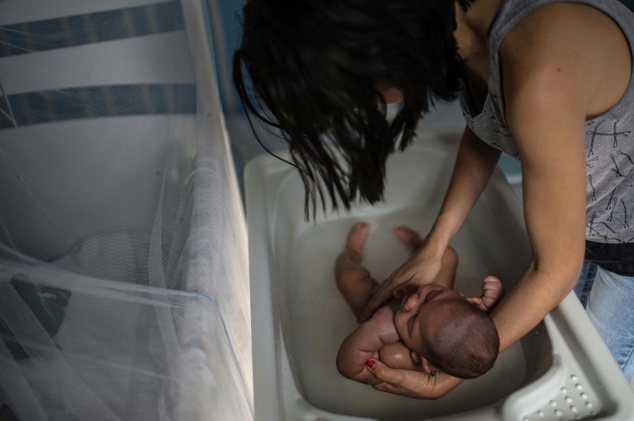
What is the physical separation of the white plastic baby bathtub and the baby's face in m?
0.13

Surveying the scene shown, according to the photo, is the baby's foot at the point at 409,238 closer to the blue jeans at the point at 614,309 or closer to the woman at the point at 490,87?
the blue jeans at the point at 614,309

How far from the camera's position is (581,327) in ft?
2.88

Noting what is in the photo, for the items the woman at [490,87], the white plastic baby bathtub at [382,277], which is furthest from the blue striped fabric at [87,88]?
the white plastic baby bathtub at [382,277]

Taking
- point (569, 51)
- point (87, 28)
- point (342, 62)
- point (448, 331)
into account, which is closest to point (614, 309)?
point (448, 331)

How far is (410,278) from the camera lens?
42.9 inches

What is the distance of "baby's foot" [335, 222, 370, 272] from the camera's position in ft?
4.30

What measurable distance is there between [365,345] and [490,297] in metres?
0.25

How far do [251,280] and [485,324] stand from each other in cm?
45

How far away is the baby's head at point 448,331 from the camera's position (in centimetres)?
85

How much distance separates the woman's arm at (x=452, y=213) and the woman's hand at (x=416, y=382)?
18 centimetres

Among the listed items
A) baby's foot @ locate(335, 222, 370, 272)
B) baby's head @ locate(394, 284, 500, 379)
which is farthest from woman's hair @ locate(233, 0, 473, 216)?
baby's foot @ locate(335, 222, 370, 272)

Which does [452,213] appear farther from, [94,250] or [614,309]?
[94,250]

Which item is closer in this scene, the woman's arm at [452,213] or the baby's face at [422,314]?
the baby's face at [422,314]

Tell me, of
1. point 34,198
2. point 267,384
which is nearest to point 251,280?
point 267,384
